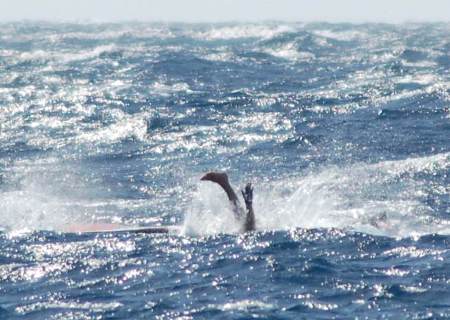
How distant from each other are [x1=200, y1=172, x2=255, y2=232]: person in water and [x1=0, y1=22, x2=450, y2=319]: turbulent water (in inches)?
15.4

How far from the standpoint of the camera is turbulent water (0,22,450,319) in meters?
20.1

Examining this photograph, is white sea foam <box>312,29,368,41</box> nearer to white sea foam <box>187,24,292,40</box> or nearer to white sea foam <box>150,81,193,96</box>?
white sea foam <box>187,24,292,40</box>

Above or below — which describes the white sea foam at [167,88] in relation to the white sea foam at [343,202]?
below

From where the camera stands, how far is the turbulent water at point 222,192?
65.9 ft

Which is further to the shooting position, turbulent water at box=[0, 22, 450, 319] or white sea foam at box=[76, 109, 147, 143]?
white sea foam at box=[76, 109, 147, 143]

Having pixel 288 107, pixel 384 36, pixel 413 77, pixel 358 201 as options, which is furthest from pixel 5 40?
pixel 358 201

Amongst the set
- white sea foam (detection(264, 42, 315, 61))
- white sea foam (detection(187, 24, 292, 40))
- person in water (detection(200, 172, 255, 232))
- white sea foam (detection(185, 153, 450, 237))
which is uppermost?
person in water (detection(200, 172, 255, 232))

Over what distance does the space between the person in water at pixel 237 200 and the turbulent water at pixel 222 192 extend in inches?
15.4

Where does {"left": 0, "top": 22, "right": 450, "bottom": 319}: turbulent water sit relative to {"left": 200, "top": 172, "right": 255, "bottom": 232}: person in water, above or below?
below

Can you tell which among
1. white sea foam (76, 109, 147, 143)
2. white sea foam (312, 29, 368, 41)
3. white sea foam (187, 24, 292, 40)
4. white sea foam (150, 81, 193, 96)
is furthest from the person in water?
white sea foam (187, 24, 292, 40)

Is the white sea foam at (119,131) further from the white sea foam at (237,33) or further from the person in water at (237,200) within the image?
the white sea foam at (237,33)

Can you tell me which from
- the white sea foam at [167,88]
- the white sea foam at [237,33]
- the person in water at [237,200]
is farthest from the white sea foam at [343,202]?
the white sea foam at [237,33]

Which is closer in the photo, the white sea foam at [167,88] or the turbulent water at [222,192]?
the turbulent water at [222,192]

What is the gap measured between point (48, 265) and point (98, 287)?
2.46m
